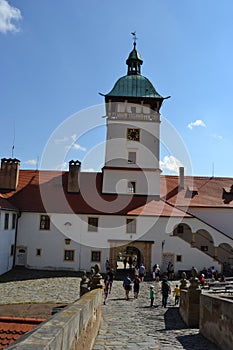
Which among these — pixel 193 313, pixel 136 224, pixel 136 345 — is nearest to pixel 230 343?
pixel 136 345

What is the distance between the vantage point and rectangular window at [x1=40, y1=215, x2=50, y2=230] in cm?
3291

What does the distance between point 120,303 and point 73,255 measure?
14485 millimetres

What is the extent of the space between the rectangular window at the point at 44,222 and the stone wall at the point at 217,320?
23364 millimetres

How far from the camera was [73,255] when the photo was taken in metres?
32.3

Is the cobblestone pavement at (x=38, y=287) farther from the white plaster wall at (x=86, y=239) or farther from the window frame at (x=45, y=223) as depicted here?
the window frame at (x=45, y=223)

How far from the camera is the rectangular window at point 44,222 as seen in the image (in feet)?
108

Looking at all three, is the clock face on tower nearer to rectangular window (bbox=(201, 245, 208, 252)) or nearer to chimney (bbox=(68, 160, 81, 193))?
chimney (bbox=(68, 160, 81, 193))

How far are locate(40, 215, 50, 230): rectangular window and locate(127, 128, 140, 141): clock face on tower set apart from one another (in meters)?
11.8

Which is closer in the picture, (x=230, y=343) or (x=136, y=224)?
(x=230, y=343)

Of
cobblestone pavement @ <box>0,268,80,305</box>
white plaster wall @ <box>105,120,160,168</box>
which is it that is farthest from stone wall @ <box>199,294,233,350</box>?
white plaster wall @ <box>105,120,160,168</box>

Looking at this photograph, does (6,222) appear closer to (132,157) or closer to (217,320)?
(132,157)

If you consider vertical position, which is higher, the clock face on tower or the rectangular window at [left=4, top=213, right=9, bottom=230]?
the clock face on tower

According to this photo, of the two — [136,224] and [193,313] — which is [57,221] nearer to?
[136,224]

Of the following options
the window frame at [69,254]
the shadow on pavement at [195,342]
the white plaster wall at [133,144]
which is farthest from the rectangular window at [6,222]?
the shadow on pavement at [195,342]
